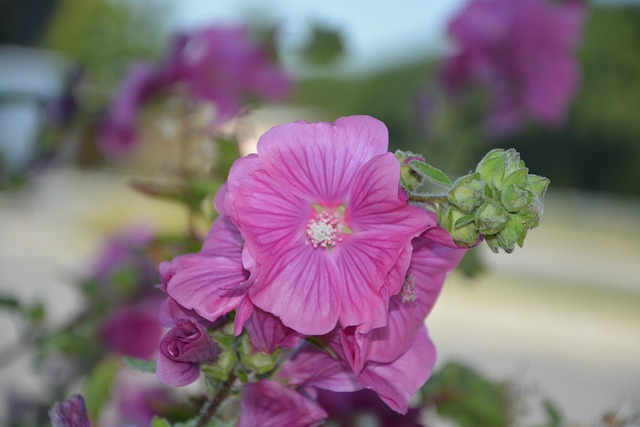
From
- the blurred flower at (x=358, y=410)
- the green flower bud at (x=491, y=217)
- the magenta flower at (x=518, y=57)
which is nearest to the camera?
the green flower bud at (x=491, y=217)

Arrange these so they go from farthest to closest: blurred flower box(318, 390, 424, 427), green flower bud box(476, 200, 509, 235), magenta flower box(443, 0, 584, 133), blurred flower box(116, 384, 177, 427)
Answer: magenta flower box(443, 0, 584, 133)
blurred flower box(116, 384, 177, 427)
blurred flower box(318, 390, 424, 427)
green flower bud box(476, 200, 509, 235)

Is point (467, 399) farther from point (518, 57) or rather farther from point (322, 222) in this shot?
point (518, 57)

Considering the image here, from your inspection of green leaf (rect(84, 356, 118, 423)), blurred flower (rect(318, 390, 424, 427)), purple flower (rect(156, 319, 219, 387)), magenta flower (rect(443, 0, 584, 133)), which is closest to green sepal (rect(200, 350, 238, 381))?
purple flower (rect(156, 319, 219, 387))

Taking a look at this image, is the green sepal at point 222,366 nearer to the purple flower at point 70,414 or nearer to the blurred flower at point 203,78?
the purple flower at point 70,414

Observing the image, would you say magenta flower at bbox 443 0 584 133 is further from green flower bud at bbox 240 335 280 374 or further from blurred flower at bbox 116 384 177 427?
green flower bud at bbox 240 335 280 374

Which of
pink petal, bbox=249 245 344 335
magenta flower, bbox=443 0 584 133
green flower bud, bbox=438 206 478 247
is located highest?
magenta flower, bbox=443 0 584 133

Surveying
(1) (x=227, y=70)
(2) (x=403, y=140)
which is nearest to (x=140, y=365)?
(1) (x=227, y=70)

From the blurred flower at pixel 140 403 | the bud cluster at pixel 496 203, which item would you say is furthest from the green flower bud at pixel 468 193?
the blurred flower at pixel 140 403
